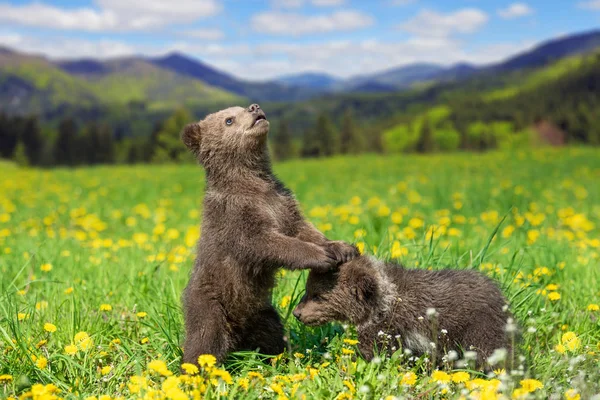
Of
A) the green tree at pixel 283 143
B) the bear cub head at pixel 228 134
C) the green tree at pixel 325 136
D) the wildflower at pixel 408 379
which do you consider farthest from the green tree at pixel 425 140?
the wildflower at pixel 408 379

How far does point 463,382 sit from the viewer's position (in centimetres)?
340

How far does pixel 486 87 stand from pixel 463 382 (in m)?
202

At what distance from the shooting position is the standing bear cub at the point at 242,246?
12.6 feet

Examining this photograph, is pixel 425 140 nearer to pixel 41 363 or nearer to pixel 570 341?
pixel 570 341

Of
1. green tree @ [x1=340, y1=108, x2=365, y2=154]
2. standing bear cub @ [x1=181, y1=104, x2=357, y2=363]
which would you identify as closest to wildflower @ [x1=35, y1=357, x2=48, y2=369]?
standing bear cub @ [x1=181, y1=104, x2=357, y2=363]

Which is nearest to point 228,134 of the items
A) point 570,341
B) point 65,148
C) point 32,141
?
point 570,341

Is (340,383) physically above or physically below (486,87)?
below

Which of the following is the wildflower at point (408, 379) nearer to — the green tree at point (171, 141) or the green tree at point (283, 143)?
the green tree at point (283, 143)

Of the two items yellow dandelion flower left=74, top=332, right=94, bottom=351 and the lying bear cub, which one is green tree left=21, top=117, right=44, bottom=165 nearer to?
yellow dandelion flower left=74, top=332, right=94, bottom=351

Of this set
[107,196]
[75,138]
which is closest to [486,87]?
[75,138]

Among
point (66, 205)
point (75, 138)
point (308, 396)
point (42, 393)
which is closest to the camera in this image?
point (42, 393)

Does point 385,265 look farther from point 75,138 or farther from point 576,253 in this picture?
point 75,138

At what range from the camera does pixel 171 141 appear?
208 feet

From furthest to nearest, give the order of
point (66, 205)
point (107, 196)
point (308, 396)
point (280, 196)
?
point (107, 196)
point (66, 205)
point (280, 196)
point (308, 396)
